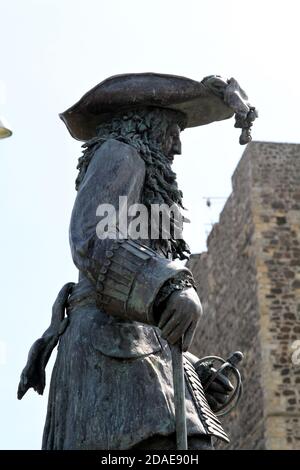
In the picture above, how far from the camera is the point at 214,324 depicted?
75.1 feet

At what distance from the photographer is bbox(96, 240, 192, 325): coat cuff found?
353 centimetres

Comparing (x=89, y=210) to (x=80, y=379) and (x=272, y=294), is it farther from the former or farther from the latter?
(x=272, y=294)

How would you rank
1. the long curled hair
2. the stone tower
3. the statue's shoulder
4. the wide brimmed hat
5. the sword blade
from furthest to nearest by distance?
1. the stone tower
2. the wide brimmed hat
3. the long curled hair
4. the statue's shoulder
5. the sword blade

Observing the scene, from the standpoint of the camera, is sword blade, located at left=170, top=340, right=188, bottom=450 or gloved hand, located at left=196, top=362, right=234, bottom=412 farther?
gloved hand, located at left=196, top=362, right=234, bottom=412

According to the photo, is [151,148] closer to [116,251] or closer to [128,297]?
[116,251]

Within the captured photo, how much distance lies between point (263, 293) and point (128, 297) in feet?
53.5

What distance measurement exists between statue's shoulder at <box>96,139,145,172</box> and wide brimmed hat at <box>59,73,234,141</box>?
0.64ft

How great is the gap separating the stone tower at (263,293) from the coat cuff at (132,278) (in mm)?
14915

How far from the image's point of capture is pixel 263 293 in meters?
19.8

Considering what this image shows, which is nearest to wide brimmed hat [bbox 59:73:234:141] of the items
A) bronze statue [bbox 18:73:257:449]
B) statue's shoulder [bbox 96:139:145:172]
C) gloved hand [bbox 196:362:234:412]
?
bronze statue [bbox 18:73:257:449]

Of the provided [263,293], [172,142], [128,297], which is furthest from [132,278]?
[263,293]

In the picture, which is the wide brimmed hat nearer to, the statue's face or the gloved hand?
the statue's face

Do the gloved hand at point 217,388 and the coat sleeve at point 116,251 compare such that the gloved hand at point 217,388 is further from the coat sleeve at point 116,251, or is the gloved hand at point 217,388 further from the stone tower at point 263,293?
the stone tower at point 263,293

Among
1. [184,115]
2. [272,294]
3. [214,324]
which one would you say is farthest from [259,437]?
[184,115]
